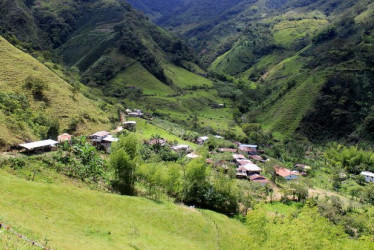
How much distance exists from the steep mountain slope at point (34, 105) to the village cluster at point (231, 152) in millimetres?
4284

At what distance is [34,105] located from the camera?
236ft

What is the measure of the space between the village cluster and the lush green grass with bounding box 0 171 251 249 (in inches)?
839

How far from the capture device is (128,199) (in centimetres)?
4353

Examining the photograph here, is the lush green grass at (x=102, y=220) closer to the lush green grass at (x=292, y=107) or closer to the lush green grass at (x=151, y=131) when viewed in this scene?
the lush green grass at (x=151, y=131)

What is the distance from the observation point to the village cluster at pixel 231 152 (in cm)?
6305

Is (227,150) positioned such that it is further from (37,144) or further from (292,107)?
(292,107)

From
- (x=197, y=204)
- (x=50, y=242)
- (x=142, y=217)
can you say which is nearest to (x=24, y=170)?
(x=142, y=217)

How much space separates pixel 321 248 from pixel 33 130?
186ft

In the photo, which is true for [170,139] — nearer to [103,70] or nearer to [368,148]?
[368,148]

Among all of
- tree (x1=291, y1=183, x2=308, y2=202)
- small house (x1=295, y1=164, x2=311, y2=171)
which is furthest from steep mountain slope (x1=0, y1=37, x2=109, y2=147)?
small house (x1=295, y1=164, x2=311, y2=171)

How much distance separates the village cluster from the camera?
6305cm

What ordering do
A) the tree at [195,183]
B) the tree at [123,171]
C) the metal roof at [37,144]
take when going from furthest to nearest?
the tree at [195,183], the metal roof at [37,144], the tree at [123,171]

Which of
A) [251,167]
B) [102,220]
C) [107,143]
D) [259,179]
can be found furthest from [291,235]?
→ [251,167]

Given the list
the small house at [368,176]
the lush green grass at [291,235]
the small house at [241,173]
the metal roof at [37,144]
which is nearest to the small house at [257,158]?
the small house at [241,173]
